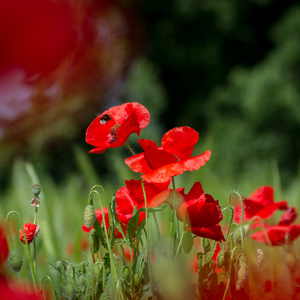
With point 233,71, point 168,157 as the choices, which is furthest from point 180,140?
point 233,71

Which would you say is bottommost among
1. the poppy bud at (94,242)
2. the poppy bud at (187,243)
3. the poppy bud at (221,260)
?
the poppy bud at (221,260)

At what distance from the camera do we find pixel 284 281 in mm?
569

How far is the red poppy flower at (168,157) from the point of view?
1.35 feet

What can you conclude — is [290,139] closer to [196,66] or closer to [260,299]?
[196,66]

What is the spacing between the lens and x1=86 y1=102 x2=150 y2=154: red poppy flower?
44cm

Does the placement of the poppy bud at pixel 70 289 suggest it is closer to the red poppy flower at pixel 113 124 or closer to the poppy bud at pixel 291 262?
the red poppy flower at pixel 113 124

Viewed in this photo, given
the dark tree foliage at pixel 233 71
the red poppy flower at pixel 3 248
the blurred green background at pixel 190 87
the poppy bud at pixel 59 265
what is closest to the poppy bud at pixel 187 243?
the poppy bud at pixel 59 265

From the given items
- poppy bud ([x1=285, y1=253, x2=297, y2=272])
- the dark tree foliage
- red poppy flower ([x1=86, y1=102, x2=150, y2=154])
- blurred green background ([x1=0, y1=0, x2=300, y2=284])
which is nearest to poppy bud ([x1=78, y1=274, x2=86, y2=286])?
red poppy flower ([x1=86, y1=102, x2=150, y2=154])

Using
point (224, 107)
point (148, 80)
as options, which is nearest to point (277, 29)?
point (224, 107)

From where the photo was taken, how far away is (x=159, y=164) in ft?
1.43

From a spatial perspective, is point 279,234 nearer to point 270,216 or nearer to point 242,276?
point 270,216

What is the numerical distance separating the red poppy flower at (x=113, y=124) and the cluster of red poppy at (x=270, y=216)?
181 mm

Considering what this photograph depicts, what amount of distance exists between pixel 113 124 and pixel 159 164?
0.07 metres

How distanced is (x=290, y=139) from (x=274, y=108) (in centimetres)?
41
